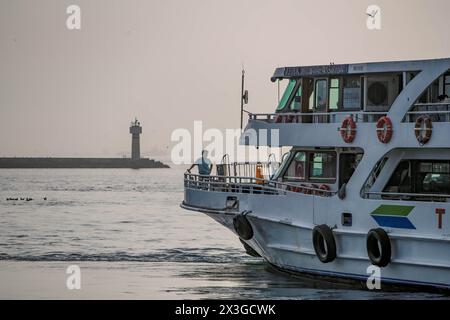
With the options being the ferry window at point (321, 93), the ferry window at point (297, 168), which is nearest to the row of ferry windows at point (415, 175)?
the ferry window at point (321, 93)

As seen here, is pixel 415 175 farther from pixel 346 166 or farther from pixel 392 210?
pixel 346 166

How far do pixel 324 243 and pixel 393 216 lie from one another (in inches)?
93.6

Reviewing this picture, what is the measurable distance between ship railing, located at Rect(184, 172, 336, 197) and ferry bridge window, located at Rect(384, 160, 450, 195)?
1.70 metres

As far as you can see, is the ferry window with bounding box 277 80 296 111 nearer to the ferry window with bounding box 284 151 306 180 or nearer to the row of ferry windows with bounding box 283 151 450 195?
the ferry window with bounding box 284 151 306 180

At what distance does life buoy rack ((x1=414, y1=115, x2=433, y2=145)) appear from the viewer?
A: 3128 cm

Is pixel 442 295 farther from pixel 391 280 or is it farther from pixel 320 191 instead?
pixel 320 191

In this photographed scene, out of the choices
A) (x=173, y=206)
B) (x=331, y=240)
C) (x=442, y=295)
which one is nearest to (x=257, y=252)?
(x=331, y=240)

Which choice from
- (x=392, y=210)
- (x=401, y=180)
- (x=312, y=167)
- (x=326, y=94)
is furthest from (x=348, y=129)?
(x=312, y=167)

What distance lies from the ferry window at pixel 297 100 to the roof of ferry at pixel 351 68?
40 centimetres

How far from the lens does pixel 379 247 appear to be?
3159 centimetres

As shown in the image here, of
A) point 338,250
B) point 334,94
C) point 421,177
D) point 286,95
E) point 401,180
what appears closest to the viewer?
point 421,177

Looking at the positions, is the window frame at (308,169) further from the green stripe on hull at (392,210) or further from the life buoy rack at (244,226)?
the green stripe on hull at (392,210)

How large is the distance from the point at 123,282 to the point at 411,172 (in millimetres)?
8474

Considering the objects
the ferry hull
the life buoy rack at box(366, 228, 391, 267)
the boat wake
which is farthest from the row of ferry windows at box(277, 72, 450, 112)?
the boat wake
